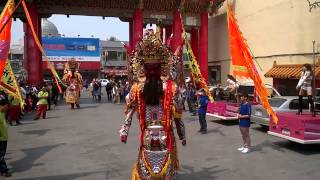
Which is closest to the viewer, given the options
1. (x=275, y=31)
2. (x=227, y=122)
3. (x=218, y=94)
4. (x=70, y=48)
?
(x=227, y=122)

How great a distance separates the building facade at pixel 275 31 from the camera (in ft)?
70.1

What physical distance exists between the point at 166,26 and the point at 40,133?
2009 cm

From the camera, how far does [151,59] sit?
20.1 ft

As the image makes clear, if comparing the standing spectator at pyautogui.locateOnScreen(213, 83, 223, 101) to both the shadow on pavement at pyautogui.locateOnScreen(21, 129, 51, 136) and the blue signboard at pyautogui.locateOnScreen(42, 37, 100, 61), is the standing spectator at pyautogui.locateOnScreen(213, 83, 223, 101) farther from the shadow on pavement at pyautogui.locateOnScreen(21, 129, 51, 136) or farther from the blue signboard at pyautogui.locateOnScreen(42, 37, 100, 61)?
the blue signboard at pyautogui.locateOnScreen(42, 37, 100, 61)

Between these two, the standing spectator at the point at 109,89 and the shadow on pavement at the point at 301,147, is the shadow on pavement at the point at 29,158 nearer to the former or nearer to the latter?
the shadow on pavement at the point at 301,147

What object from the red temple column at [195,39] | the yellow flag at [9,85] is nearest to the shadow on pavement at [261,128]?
the yellow flag at [9,85]

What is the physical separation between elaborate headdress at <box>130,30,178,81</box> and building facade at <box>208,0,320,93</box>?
16.3 m

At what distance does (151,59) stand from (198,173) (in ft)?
10.0

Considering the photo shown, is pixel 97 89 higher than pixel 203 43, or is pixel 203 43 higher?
pixel 203 43

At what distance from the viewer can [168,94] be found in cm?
610

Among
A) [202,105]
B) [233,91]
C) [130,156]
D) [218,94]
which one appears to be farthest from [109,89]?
[130,156]

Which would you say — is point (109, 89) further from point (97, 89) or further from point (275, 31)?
point (275, 31)

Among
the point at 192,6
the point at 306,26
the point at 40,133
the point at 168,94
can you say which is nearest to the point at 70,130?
the point at 40,133

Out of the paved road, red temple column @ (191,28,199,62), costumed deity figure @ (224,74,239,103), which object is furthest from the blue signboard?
the paved road
